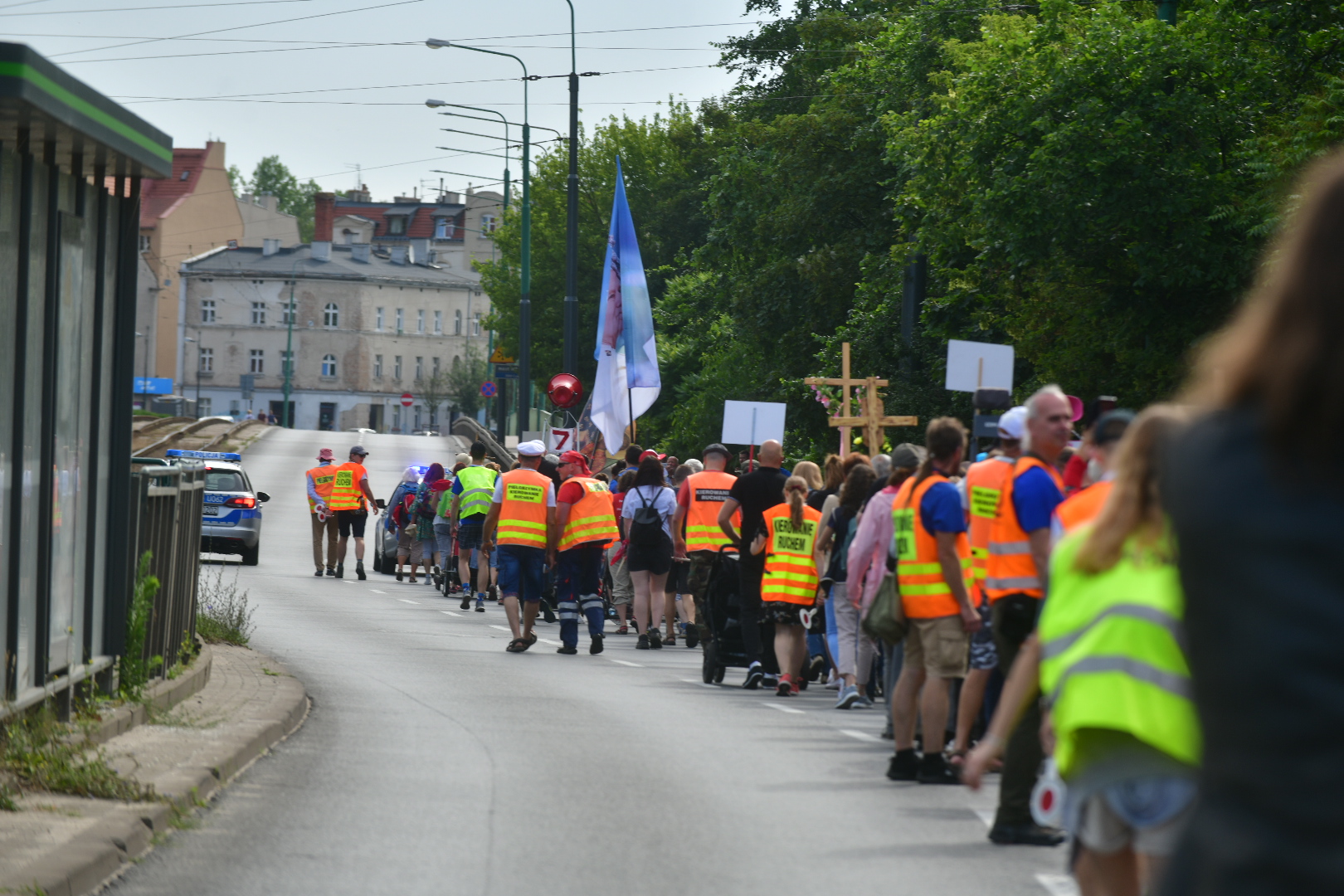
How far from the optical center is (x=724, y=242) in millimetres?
44812

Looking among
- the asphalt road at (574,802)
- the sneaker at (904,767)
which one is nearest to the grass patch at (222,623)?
the asphalt road at (574,802)

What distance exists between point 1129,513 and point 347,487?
24.5 meters

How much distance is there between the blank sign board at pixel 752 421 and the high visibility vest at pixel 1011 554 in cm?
1281

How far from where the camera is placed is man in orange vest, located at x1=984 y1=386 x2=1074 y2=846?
7727 mm

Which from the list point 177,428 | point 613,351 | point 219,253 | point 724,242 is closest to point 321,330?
point 219,253

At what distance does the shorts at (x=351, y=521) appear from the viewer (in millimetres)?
28031

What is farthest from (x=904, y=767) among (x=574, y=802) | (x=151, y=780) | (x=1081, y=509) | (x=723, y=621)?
(x=723, y=621)

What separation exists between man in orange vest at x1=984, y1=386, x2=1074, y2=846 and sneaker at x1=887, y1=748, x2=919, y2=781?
1.73 meters

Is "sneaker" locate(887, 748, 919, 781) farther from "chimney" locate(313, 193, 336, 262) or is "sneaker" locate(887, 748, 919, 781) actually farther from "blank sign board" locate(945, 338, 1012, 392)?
"chimney" locate(313, 193, 336, 262)

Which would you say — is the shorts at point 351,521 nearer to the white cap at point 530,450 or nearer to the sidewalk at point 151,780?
the white cap at point 530,450

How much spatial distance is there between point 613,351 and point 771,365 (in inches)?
677

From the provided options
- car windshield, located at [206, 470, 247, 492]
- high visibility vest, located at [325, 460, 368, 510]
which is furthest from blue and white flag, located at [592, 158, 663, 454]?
car windshield, located at [206, 470, 247, 492]

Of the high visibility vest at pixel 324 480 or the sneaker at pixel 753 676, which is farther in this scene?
the high visibility vest at pixel 324 480

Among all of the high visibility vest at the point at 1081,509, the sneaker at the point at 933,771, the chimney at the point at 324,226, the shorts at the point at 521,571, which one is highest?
the chimney at the point at 324,226
